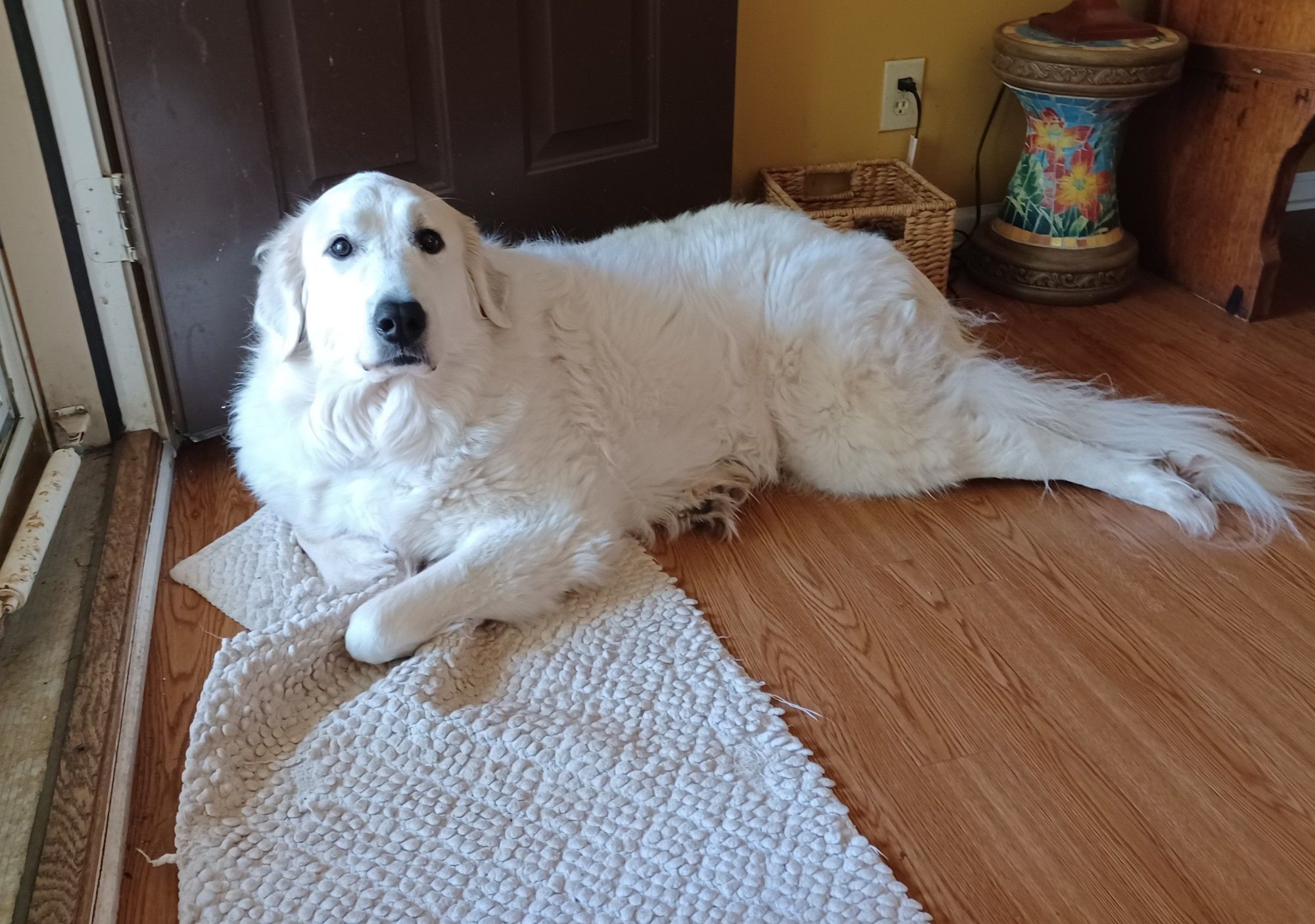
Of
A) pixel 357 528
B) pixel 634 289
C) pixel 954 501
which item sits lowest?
pixel 954 501

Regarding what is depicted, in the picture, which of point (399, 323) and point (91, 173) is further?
point (91, 173)

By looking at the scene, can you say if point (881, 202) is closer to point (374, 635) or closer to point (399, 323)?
point (399, 323)

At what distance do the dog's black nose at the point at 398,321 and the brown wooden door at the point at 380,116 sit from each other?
26.5 inches

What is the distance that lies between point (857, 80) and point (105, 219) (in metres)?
1.95

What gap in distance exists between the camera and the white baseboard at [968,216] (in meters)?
3.25

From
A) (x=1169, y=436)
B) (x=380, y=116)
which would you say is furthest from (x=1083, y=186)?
(x=380, y=116)

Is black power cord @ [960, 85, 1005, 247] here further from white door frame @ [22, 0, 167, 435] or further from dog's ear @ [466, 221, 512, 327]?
white door frame @ [22, 0, 167, 435]

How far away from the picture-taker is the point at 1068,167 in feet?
9.23

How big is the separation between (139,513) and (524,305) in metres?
0.82

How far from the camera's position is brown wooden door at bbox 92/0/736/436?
6.15 ft

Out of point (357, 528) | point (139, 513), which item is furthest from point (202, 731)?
point (139, 513)

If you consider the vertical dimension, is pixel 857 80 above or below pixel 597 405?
above

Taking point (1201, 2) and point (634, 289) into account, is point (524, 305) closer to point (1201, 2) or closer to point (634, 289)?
point (634, 289)

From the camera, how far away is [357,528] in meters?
1.74
